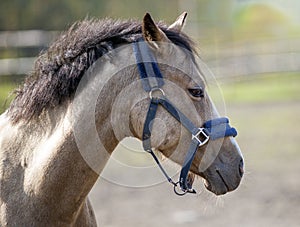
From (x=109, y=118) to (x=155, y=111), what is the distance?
0.78 feet

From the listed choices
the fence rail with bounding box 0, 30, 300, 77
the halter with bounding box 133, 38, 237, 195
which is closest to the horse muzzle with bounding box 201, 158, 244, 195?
the halter with bounding box 133, 38, 237, 195

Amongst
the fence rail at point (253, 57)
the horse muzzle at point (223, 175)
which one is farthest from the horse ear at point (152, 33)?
the fence rail at point (253, 57)

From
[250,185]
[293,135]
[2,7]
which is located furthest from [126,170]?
[2,7]

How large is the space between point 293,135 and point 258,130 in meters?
0.98

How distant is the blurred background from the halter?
334 millimetres

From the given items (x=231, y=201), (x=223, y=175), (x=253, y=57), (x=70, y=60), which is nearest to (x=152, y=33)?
(x=70, y=60)

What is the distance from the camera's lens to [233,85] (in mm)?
20719

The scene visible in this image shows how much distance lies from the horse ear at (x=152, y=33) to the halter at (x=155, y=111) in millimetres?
38

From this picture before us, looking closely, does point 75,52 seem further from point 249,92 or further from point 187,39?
point 249,92

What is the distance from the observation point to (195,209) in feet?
22.7

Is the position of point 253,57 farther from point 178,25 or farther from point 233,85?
point 178,25

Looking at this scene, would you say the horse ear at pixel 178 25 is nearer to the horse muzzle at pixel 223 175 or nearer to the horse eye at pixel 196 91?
the horse eye at pixel 196 91

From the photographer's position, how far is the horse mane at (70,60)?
319 centimetres

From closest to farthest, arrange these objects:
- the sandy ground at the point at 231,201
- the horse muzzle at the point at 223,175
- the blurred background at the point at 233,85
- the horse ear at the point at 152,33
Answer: the horse ear at the point at 152,33, the horse muzzle at the point at 223,175, the sandy ground at the point at 231,201, the blurred background at the point at 233,85
